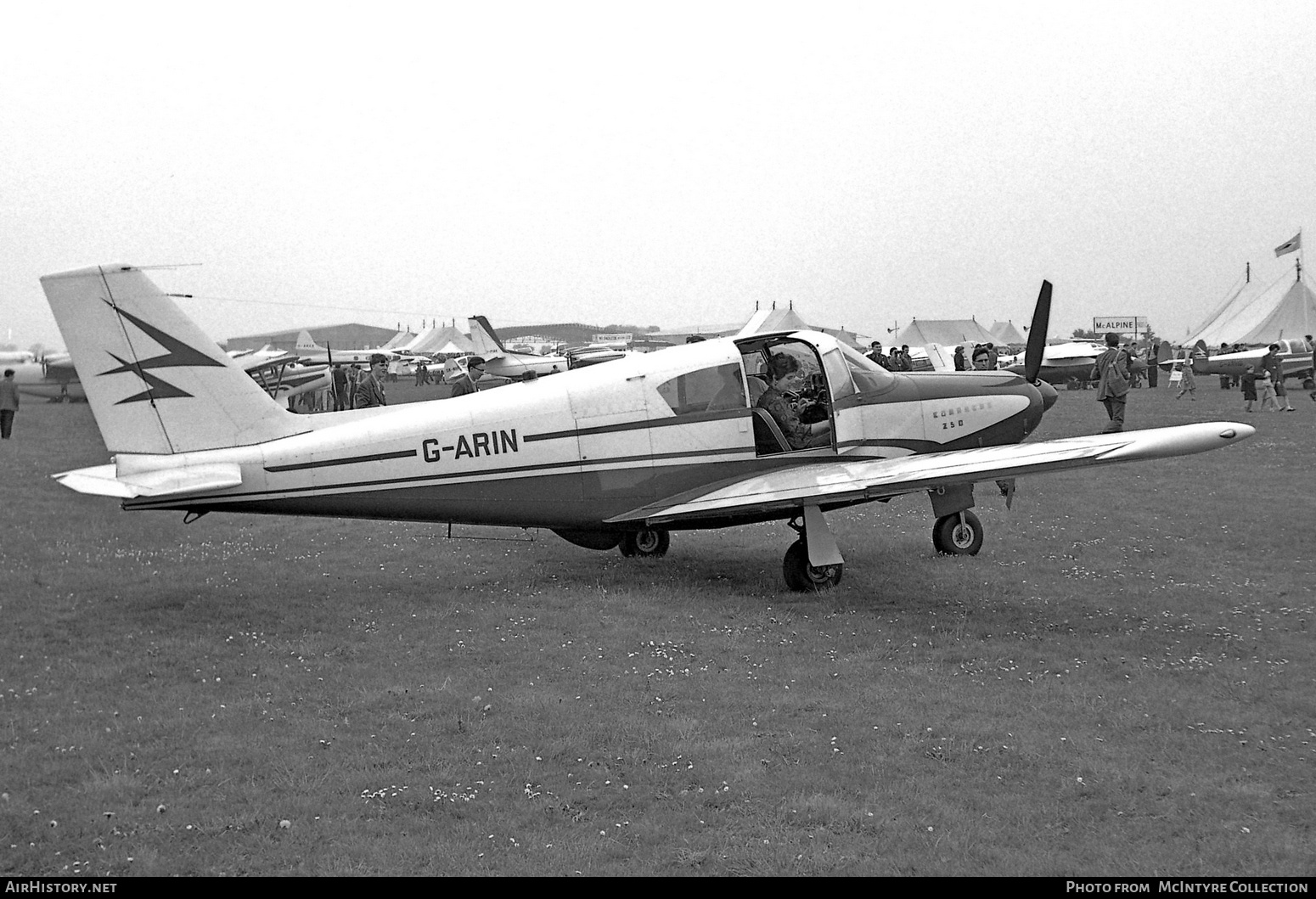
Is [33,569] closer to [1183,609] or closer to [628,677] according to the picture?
[628,677]

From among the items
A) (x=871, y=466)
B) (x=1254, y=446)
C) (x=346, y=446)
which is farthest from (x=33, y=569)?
(x=1254, y=446)

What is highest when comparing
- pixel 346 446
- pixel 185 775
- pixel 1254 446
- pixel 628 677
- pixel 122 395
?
pixel 122 395

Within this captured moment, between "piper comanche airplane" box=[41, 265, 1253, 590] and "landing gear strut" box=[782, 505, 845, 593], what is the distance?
0.06 ft

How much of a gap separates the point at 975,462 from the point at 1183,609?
6.58ft

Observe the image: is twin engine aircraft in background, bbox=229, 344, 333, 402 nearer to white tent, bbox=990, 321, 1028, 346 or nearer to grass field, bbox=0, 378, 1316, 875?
grass field, bbox=0, 378, 1316, 875

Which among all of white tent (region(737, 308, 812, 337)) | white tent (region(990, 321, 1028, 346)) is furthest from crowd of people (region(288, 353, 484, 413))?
white tent (region(990, 321, 1028, 346))

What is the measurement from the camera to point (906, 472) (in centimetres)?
934

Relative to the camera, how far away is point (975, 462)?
9.02 meters

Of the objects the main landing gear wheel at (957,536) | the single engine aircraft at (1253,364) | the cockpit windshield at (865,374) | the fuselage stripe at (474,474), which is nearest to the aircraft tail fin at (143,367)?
the fuselage stripe at (474,474)

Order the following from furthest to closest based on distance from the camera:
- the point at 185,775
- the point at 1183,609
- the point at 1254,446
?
1. the point at 1254,446
2. the point at 1183,609
3. the point at 185,775

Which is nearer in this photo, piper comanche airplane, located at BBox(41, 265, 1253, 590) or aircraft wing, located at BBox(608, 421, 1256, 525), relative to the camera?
aircraft wing, located at BBox(608, 421, 1256, 525)

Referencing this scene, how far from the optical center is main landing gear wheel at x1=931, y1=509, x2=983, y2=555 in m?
11.3

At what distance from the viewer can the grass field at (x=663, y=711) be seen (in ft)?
15.4

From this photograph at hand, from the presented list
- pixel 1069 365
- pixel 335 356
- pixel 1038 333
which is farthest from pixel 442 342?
pixel 1038 333
